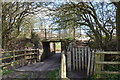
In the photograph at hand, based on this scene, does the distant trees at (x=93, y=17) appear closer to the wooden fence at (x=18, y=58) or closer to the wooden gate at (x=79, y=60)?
the wooden gate at (x=79, y=60)

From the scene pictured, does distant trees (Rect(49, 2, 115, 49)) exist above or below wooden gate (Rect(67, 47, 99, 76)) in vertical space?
above

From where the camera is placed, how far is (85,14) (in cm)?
654

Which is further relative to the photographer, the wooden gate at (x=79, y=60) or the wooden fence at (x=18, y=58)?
the wooden fence at (x=18, y=58)

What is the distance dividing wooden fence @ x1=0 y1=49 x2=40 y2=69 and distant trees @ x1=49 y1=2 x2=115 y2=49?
2.95 m

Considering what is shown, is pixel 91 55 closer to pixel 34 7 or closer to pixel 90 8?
pixel 90 8

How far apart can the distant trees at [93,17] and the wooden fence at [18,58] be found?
295 centimetres

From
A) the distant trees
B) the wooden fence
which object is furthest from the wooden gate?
the wooden fence

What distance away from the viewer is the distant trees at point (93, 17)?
19.6 feet

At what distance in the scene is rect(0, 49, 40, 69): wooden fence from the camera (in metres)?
6.01

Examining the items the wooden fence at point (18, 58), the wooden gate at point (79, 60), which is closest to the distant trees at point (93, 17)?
the wooden gate at point (79, 60)

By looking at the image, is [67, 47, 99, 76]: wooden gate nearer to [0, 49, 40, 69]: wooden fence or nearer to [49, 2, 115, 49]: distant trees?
[49, 2, 115, 49]: distant trees

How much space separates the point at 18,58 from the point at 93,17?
4904 millimetres

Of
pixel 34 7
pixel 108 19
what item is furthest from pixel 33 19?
pixel 108 19

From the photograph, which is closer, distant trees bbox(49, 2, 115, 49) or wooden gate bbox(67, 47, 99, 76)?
wooden gate bbox(67, 47, 99, 76)
